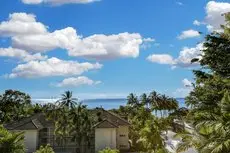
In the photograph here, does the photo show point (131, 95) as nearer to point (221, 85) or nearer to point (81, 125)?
point (81, 125)

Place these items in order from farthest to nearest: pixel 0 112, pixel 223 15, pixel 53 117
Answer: pixel 0 112, pixel 53 117, pixel 223 15

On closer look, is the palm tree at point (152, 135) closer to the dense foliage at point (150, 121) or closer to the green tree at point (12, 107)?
the dense foliage at point (150, 121)

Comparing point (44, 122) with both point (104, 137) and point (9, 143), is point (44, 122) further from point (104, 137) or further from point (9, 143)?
point (9, 143)

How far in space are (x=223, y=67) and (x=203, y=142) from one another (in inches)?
532

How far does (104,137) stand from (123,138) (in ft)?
16.0

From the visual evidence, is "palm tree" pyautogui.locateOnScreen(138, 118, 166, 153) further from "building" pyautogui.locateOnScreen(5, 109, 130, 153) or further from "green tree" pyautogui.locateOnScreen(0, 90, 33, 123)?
"green tree" pyautogui.locateOnScreen(0, 90, 33, 123)

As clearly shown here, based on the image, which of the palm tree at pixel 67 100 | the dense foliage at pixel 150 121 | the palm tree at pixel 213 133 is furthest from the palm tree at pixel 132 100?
the palm tree at pixel 213 133

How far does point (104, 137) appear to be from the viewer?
59.0 meters

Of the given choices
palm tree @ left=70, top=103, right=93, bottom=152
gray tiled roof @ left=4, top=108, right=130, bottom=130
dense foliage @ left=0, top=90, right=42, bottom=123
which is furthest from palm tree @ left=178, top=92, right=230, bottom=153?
dense foliage @ left=0, top=90, right=42, bottom=123

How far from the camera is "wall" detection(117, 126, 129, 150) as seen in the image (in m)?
62.2

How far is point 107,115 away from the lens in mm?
65625

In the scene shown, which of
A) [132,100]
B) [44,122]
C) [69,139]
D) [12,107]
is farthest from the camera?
[132,100]

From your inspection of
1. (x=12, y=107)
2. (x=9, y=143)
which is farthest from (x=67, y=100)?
(x=9, y=143)

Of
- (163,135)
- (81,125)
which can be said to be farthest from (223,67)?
(81,125)
